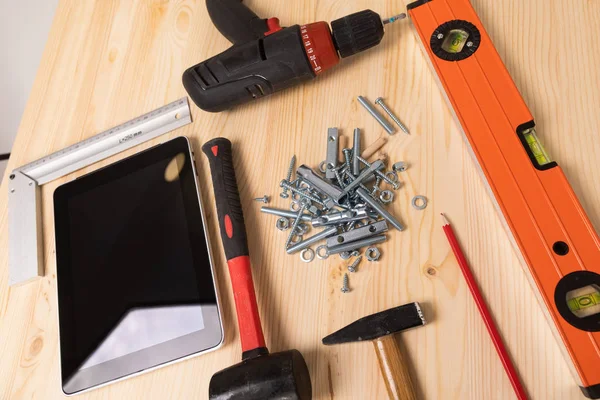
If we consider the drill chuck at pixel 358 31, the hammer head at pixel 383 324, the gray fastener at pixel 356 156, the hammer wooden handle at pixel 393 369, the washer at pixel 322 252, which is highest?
the drill chuck at pixel 358 31

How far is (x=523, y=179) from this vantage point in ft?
2.05

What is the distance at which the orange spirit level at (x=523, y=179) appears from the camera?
0.55 metres

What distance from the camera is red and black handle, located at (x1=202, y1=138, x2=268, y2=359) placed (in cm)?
68

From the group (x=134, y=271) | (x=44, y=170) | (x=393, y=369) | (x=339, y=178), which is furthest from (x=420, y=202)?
(x=44, y=170)

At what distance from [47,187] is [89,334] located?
Result: 15.5 inches

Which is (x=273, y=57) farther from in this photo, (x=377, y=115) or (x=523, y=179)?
(x=523, y=179)

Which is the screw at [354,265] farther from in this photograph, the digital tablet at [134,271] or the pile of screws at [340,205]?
the digital tablet at [134,271]

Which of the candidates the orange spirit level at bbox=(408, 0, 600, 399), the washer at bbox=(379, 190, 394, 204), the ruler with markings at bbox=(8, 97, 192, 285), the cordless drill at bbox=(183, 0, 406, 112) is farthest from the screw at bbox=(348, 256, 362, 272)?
the ruler with markings at bbox=(8, 97, 192, 285)

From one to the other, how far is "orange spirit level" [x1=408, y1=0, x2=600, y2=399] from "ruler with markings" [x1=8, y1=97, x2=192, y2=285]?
1.76 ft

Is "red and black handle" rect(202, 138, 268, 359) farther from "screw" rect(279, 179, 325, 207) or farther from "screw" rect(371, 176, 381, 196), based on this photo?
"screw" rect(371, 176, 381, 196)

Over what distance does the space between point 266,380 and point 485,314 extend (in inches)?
12.8

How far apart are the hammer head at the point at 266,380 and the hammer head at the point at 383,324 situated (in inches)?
3.1

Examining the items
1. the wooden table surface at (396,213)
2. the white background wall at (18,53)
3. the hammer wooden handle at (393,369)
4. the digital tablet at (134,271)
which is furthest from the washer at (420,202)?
the white background wall at (18,53)

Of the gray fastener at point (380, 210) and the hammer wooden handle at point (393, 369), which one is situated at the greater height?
the gray fastener at point (380, 210)
